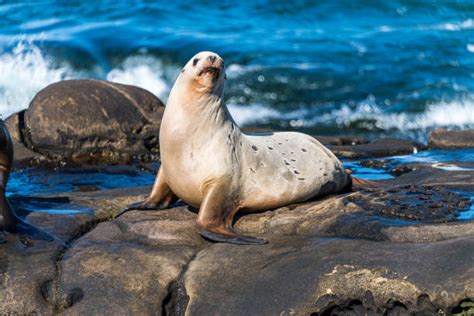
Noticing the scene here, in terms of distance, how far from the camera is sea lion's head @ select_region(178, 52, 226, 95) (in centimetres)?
690

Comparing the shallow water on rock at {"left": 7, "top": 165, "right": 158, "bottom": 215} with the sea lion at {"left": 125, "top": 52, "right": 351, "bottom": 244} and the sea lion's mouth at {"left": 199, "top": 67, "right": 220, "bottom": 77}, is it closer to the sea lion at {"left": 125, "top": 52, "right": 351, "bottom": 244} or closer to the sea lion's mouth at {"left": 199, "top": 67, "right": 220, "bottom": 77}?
the sea lion at {"left": 125, "top": 52, "right": 351, "bottom": 244}

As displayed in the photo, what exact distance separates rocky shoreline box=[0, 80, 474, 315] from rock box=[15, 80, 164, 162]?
16.1 ft

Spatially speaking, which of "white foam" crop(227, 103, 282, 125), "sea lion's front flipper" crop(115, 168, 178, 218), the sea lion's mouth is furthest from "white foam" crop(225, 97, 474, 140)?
the sea lion's mouth

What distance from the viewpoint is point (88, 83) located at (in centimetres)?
1333

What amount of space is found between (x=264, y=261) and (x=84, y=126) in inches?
285

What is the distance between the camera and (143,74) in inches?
830

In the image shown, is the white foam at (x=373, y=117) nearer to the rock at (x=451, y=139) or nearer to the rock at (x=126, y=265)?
the rock at (x=451, y=139)

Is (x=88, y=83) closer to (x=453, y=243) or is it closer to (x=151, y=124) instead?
(x=151, y=124)

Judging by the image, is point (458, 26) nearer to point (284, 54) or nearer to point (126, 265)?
point (284, 54)

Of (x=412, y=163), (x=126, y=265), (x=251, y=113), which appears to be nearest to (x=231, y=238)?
(x=126, y=265)

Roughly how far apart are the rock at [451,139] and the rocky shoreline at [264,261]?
4.88 meters

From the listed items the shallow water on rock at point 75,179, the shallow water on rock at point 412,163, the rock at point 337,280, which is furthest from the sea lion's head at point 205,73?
the shallow water on rock at point 75,179

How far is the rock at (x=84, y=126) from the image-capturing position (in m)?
12.7

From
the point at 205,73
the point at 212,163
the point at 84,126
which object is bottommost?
the point at 84,126
